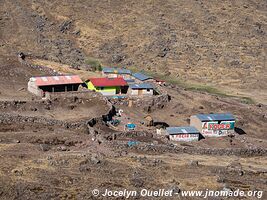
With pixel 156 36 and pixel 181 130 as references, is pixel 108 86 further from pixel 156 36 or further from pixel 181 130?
pixel 156 36

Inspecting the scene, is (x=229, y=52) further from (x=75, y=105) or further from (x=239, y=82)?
(x=75, y=105)

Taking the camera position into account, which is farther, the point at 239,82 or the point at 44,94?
the point at 239,82

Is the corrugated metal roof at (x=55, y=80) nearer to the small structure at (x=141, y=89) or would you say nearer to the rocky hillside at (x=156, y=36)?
the small structure at (x=141, y=89)

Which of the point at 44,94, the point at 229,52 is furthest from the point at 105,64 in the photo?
the point at 44,94

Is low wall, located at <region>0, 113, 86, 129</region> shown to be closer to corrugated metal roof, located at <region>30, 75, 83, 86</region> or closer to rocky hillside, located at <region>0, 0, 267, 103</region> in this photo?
corrugated metal roof, located at <region>30, 75, 83, 86</region>

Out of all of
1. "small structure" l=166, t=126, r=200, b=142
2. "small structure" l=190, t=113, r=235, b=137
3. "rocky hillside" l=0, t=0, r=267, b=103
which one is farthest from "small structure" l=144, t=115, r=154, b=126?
"rocky hillside" l=0, t=0, r=267, b=103

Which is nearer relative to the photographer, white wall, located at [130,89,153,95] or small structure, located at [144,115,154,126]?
small structure, located at [144,115,154,126]
